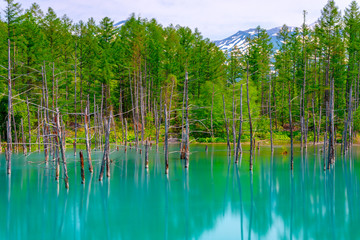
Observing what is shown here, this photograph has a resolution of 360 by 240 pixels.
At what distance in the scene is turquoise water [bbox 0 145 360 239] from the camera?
11875 millimetres

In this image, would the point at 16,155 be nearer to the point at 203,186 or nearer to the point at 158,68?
the point at 203,186

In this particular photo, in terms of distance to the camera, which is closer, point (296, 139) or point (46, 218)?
point (46, 218)

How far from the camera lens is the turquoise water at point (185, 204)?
1188cm

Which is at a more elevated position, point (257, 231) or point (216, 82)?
point (216, 82)

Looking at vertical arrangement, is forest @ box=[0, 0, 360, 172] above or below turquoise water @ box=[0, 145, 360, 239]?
above

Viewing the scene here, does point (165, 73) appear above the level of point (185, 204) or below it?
above

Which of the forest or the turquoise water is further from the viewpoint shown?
the forest

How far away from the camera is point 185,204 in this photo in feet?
50.6

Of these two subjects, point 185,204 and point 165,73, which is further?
point 165,73

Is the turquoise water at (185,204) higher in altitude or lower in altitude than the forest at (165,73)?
lower

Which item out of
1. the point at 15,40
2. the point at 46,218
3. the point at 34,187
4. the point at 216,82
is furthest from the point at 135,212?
the point at 216,82

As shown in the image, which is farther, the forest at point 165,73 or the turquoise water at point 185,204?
the forest at point 165,73

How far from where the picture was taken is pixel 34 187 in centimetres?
1820

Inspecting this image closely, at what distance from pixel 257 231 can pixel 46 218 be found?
7.44 metres
